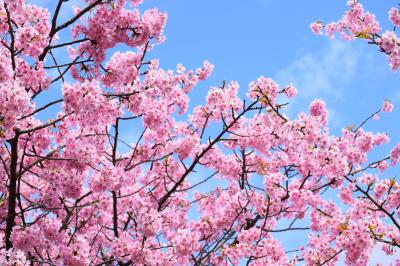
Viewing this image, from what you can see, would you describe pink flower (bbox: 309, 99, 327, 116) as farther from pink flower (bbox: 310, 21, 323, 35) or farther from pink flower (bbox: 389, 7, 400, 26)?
pink flower (bbox: 389, 7, 400, 26)

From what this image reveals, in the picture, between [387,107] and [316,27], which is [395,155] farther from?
[316,27]

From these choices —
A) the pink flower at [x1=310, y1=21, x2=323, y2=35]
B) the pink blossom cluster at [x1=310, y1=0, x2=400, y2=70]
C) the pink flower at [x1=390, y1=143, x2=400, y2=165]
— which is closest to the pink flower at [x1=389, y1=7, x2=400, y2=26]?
the pink blossom cluster at [x1=310, y1=0, x2=400, y2=70]

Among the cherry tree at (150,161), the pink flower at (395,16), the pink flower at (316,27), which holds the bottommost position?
the cherry tree at (150,161)

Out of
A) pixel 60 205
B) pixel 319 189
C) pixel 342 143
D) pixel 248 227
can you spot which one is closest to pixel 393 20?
pixel 342 143

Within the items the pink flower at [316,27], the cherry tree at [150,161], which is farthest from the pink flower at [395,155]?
the pink flower at [316,27]

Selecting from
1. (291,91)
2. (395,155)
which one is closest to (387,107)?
(395,155)

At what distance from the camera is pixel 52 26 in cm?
869

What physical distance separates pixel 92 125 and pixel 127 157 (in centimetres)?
368

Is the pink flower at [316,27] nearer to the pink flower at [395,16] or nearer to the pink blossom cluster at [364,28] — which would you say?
the pink blossom cluster at [364,28]

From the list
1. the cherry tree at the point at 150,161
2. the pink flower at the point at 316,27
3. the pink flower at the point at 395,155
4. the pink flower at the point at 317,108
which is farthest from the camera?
the pink flower at the point at 316,27

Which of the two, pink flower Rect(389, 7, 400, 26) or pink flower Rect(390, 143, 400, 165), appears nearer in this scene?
pink flower Rect(389, 7, 400, 26)

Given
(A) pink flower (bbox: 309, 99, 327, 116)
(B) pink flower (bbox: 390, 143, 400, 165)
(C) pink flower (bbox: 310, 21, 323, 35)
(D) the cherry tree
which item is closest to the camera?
(D) the cherry tree

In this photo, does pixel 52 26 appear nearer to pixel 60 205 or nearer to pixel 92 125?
Answer: pixel 92 125

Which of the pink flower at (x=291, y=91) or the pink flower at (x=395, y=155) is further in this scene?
the pink flower at (x=395, y=155)
